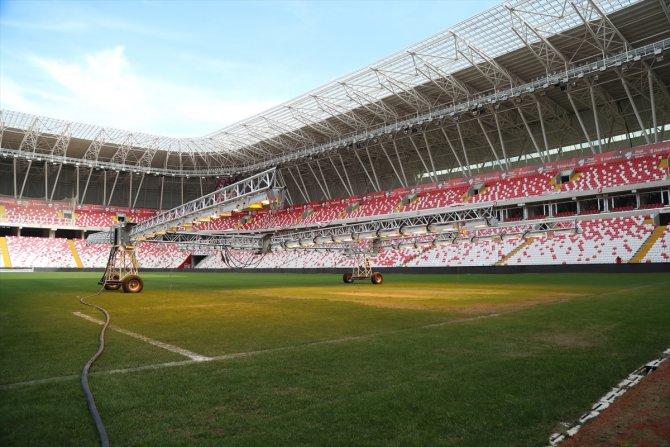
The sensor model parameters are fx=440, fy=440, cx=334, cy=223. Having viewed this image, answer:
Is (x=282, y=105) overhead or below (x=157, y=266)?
overhead

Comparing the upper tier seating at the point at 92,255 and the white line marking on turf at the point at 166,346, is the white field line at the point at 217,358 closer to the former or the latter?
the white line marking on turf at the point at 166,346

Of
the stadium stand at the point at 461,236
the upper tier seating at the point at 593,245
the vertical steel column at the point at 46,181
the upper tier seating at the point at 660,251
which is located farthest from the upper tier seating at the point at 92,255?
the upper tier seating at the point at 660,251

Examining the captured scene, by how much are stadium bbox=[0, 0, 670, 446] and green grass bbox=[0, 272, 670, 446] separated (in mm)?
43

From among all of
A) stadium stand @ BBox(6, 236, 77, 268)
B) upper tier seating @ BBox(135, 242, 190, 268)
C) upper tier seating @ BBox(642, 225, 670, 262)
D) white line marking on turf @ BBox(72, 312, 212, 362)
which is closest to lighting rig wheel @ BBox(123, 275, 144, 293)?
white line marking on turf @ BBox(72, 312, 212, 362)

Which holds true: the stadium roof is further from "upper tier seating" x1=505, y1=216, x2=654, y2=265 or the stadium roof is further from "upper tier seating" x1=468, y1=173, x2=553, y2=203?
"upper tier seating" x1=505, y1=216, x2=654, y2=265

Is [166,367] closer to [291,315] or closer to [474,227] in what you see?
[291,315]

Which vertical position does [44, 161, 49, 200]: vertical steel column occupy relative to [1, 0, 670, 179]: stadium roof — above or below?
below

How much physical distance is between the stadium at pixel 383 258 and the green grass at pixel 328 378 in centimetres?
4

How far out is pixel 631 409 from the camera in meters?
4.56

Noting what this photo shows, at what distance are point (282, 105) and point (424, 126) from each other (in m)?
18.1

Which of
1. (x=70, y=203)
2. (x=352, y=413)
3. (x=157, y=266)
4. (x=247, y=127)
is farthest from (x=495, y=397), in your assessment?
(x=70, y=203)

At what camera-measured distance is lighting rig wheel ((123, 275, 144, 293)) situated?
2192 centimetres

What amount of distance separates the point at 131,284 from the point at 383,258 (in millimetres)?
39764

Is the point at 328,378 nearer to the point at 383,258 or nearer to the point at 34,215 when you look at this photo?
the point at 383,258
